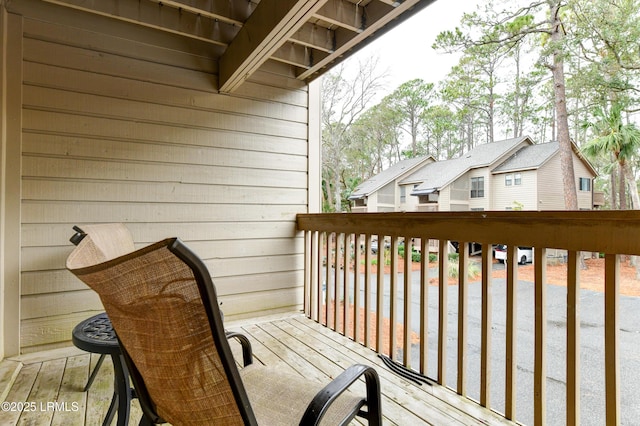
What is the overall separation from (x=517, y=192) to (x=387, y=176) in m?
1.00

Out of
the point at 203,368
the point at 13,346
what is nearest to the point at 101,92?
the point at 13,346

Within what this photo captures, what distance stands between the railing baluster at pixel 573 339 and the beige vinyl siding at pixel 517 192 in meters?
0.47

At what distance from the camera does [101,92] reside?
2406 mm

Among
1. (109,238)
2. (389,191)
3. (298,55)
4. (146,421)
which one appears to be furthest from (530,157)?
(109,238)

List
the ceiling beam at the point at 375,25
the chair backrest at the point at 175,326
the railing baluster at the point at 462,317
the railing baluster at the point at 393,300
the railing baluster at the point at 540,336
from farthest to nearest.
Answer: the railing baluster at the point at 393,300
the ceiling beam at the point at 375,25
the railing baluster at the point at 462,317
the railing baluster at the point at 540,336
the chair backrest at the point at 175,326

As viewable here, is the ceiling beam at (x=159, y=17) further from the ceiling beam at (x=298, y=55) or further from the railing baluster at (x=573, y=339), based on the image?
the railing baluster at (x=573, y=339)

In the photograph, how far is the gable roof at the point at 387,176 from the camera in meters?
2.46

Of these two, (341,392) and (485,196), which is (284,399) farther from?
(485,196)

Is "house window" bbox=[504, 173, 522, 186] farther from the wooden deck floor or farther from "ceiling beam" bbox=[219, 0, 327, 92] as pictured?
"ceiling beam" bbox=[219, 0, 327, 92]

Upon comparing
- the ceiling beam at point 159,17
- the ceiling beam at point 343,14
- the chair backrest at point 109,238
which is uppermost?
the ceiling beam at point 159,17

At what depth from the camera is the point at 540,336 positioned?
4.79 ft

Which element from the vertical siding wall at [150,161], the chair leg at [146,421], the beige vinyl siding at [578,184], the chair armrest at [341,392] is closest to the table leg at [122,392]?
the chair leg at [146,421]

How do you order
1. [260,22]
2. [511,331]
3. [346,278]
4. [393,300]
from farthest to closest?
[346,278], [393,300], [260,22], [511,331]

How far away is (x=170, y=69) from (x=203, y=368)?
268cm
